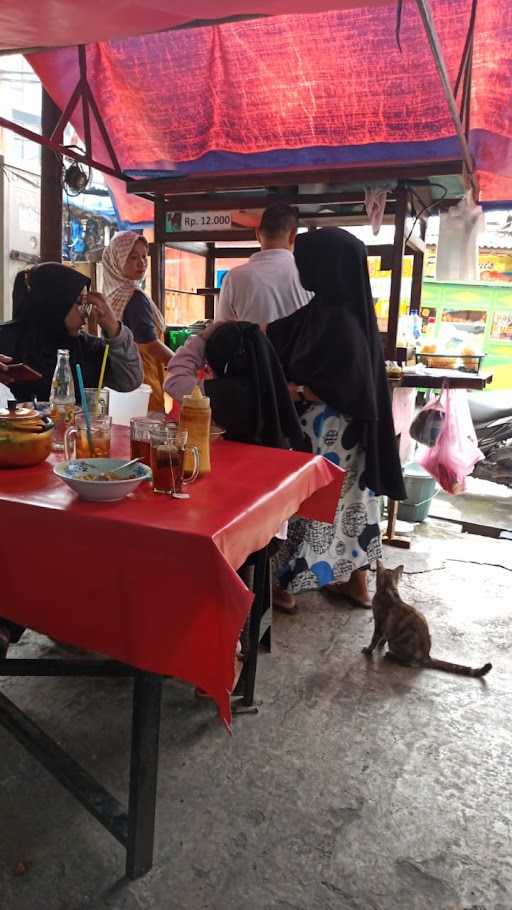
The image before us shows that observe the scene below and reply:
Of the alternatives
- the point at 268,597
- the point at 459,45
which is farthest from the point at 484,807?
the point at 459,45

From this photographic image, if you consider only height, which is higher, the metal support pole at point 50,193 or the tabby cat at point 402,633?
the metal support pole at point 50,193

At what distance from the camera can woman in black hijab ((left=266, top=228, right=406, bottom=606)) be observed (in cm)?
268

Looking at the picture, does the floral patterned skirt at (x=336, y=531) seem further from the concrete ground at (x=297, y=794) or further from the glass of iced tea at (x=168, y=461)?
the glass of iced tea at (x=168, y=461)

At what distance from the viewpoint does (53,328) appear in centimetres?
280

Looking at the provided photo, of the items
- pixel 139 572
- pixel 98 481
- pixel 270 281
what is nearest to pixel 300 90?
pixel 270 281

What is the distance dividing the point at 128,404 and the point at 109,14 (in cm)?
185

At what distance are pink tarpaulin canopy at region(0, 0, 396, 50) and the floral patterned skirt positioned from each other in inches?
59.7

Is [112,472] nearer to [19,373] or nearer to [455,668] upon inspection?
[19,373]

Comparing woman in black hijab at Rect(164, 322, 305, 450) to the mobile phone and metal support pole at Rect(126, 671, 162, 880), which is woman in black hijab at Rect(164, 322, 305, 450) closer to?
the mobile phone

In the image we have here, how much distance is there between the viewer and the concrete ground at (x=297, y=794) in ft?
5.08

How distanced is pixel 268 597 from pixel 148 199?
3.71m

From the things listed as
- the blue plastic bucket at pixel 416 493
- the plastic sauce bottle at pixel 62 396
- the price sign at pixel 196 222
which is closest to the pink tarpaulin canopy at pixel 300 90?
the price sign at pixel 196 222

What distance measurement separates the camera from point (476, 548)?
4137 mm

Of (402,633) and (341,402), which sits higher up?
(341,402)
